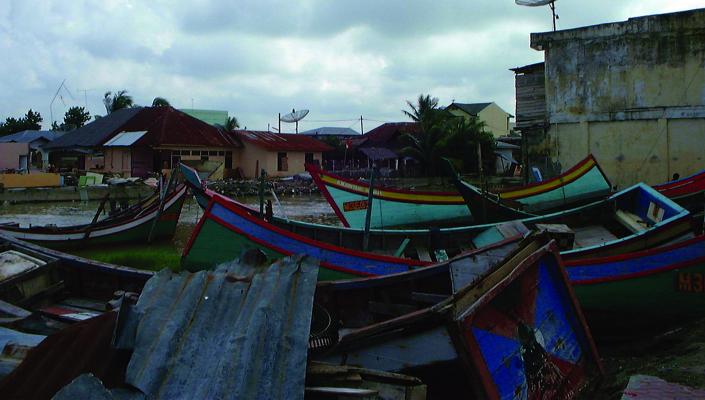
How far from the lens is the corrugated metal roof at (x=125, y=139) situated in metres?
31.6

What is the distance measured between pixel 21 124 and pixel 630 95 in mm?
46351

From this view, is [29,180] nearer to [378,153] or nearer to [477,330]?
[378,153]

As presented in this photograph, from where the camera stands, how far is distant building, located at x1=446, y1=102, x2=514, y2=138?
49.2 m

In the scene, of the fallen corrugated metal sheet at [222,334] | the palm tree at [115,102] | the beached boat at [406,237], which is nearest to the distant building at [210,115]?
the palm tree at [115,102]

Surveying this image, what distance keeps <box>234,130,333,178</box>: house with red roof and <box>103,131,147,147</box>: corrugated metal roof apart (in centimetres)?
658

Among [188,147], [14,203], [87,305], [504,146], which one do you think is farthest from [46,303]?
[504,146]

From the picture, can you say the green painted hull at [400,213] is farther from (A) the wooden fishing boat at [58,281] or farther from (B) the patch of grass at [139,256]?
(A) the wooden fishing boat at [58,281]

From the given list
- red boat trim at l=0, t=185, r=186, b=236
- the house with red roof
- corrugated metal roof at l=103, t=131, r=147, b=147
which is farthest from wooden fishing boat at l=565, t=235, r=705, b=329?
the house with red roof

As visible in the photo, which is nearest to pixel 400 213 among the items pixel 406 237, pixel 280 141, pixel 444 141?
pixel 406 237

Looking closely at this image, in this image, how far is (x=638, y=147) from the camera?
18.4 m

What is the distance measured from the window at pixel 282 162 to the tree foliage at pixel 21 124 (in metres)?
24.4

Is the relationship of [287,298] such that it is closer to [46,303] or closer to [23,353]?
[23,353]

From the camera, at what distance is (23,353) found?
343 cm

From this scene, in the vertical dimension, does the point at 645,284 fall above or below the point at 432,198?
below
